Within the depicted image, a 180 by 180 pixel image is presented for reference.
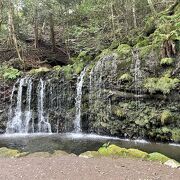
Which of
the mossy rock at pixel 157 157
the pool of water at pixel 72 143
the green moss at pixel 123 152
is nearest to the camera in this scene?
the mossy rock at pixel 157 157

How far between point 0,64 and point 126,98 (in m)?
9.44

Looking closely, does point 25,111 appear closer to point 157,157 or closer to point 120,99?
point 120,99

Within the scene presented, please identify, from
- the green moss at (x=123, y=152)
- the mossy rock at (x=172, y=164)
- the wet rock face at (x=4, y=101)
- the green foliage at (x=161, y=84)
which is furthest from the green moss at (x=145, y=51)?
the wet rock face at (x=4, y=101)

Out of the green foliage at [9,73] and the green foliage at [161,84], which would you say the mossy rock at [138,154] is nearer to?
the green foliage at [161,84]

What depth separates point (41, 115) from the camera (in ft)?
53.5

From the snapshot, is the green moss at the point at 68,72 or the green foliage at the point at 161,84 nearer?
the green foliage at the point at 161,84

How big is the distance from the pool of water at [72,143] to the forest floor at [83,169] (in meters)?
2.44

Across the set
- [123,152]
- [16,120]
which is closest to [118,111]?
[123,152]

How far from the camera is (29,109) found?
1655cm

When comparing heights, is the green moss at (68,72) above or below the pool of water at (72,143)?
above

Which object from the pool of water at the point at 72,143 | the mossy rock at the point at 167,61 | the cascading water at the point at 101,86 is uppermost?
the mossy rock at the point at 167,61

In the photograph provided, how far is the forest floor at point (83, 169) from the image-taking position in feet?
23.7

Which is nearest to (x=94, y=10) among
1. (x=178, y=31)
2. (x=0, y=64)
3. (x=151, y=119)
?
(x=0, y=64)

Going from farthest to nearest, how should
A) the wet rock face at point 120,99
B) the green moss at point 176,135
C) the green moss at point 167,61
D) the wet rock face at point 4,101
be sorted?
the wet rock face at point 4,101 → the green moss at point 167,61 → the wet rock face at point 120,99 → the green moss at point 176,135
